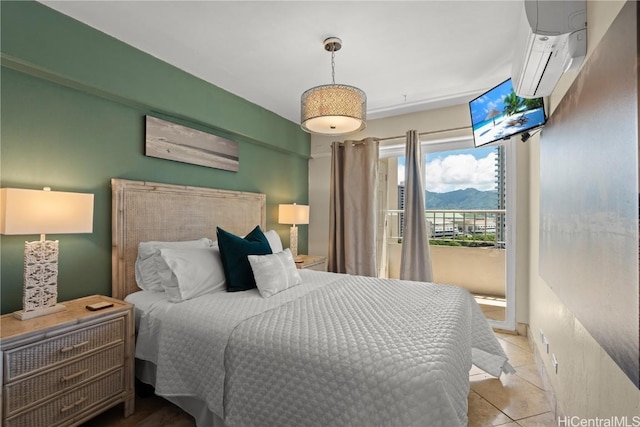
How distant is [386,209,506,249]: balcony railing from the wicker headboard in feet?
6.69

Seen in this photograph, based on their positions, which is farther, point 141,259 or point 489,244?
point 489,244

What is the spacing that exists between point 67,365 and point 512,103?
321 centimetres

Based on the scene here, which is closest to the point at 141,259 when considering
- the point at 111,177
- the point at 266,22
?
the point at 111,177

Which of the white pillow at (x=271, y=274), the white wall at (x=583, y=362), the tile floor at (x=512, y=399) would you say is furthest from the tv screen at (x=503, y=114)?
the white pillow at (x=271, y=274)

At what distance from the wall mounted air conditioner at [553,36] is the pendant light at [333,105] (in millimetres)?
1011

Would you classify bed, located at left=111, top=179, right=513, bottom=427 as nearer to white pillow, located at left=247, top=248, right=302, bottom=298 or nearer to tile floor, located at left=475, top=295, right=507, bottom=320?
white pillow, located at left=247, top=248, right=302, bottom=298

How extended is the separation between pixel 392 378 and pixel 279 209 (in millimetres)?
2953

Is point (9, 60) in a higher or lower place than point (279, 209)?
higher

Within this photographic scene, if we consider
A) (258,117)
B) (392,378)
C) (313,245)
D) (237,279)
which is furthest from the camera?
(313,245)

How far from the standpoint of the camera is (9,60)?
183 cm

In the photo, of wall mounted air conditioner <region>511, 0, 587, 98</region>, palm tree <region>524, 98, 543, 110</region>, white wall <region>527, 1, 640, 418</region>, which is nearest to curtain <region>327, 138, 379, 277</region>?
white wall <region>527, 1, 640, 418</region>

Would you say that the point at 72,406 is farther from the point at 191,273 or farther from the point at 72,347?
the point at 191,273

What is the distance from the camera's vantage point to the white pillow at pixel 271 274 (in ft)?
7.47

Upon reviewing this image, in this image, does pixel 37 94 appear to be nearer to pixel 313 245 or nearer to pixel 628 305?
pixel 628 305
